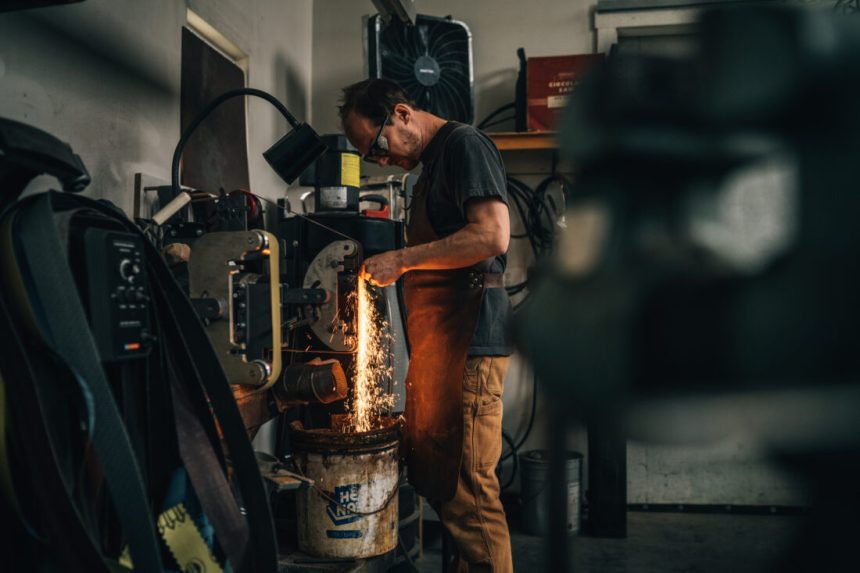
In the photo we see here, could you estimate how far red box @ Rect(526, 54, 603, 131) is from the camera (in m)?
3.47

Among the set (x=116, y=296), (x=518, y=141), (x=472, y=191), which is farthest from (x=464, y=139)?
(x=518, y=141)

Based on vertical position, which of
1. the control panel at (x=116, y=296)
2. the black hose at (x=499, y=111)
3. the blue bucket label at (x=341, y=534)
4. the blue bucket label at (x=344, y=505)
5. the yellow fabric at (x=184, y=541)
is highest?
the black hose at (x=499, y=111)

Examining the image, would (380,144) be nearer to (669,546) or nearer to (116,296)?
(116,296)

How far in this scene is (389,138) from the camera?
7.36ft

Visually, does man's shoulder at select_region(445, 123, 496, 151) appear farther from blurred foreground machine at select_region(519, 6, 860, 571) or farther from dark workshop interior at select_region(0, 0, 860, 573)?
blurred foreground machine at select_region(519, 6, 860, 571)

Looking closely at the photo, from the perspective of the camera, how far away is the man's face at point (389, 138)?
2.24m

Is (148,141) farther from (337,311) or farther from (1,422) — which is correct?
(1,422)

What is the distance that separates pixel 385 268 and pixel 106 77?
92cm

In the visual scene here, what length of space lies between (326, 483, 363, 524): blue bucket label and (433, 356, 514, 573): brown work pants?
0.84 ft

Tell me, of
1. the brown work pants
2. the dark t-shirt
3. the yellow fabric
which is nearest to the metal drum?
the brown work pants

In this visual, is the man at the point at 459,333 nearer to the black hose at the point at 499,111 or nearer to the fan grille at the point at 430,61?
the fan grille at the point at 430,61

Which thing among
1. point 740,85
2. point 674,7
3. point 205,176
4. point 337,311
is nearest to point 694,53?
point 740,85

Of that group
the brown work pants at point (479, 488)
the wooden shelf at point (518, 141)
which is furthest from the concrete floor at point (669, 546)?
the wooden shelf at point (518, 141)

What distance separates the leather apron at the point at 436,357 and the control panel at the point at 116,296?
1.13 metres
